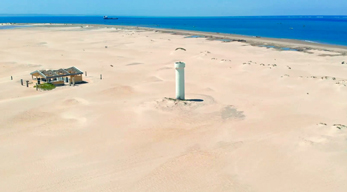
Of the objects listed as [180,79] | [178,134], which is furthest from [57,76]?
[178,134]

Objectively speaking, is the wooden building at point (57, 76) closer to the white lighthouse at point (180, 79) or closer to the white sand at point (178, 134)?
the white sand at point (178, 134)

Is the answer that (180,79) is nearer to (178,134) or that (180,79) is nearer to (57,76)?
(178,134)

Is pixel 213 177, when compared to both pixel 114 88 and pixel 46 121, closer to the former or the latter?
pixel 46 121

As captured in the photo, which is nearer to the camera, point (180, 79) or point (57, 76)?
point (180, 79)

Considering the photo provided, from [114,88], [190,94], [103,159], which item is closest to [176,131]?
[103,159]

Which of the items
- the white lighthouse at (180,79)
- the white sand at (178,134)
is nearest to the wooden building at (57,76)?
the white sand at (178,134)

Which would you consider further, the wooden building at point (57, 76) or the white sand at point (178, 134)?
the wooden building at point (57, 76)
